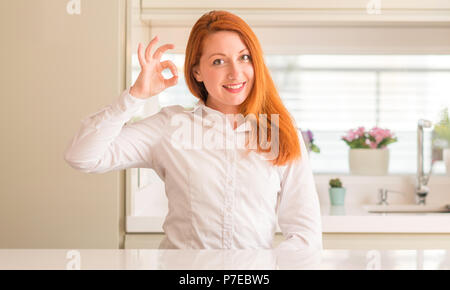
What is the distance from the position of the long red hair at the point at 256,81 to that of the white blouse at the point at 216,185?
0.14ft

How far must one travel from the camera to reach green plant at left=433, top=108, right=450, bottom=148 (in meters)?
2.54

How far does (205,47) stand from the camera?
1.17 metres

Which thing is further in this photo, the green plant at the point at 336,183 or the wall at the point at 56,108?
the green plant at the point at 336,183

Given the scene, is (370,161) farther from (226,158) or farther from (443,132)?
(226,158)

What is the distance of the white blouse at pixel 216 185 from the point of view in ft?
3.61

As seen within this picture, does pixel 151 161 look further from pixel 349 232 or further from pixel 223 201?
pixel 349 232

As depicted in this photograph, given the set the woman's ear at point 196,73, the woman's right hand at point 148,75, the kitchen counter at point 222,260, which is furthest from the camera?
the woman's ear at point 196,73

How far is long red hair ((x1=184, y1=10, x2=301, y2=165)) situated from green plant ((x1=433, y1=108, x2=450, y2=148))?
1.62 meters

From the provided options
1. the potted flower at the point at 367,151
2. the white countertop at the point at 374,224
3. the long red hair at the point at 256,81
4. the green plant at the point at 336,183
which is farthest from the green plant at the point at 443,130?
the long red hair at the point at 256,81

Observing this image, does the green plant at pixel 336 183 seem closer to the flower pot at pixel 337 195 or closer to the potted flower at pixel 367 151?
the flower pot at pixel 337 195

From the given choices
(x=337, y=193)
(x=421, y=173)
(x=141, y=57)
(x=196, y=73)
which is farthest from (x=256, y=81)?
(x=421, y=173)
